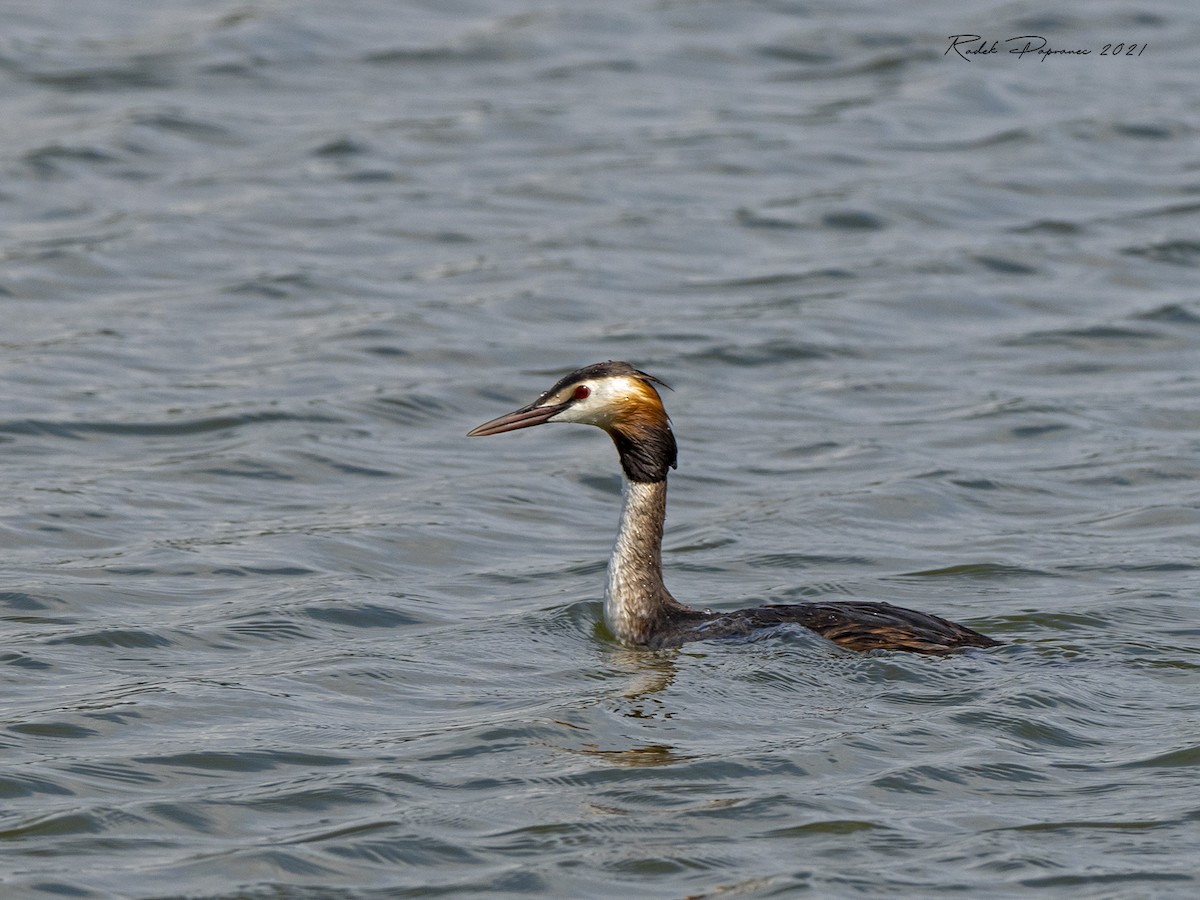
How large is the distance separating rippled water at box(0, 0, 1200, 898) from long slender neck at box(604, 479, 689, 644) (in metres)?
0.17

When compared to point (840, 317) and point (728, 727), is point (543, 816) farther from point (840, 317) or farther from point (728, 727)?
point (840, 317)

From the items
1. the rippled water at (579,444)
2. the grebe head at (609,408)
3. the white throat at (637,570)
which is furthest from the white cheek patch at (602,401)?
the rippled water at (579,444)

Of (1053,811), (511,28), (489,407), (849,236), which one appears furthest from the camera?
(511,28)

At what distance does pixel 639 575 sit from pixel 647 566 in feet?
0.25

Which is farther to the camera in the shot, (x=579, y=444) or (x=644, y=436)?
(x=579, y=444)

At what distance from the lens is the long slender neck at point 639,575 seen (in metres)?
9.64

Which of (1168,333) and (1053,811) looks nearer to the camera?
(1053,811)

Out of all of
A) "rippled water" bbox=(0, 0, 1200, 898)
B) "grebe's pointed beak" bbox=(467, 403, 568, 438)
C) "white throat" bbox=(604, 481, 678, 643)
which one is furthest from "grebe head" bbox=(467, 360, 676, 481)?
"rippled water" bbox=(0, 0, 1200, 898)

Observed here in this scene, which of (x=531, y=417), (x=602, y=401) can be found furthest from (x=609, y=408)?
(x=531, y=417)

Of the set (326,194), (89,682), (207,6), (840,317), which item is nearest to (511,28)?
(207,6)

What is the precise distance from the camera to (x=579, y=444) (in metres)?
13.2

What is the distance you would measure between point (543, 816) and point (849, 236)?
1053 centimetres

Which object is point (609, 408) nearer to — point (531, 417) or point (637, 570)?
point (531, 417)

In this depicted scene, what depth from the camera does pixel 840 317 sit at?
1527 cm
